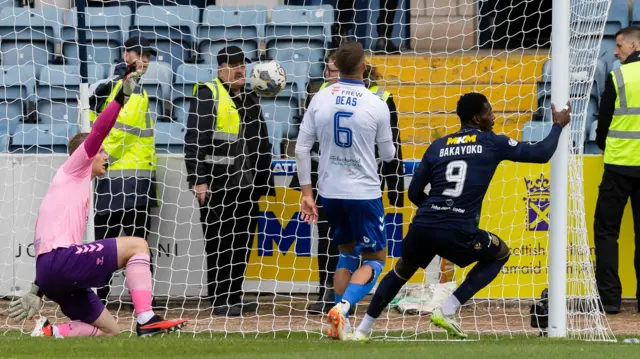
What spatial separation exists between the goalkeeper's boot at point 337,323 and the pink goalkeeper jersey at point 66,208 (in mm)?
Answer: 1680

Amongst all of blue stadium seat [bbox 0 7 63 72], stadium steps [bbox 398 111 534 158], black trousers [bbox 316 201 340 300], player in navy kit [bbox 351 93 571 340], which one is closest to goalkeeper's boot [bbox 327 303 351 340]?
player in navy kit [bbox 351 93 571 340]

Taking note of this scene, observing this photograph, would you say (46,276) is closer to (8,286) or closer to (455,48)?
(8,286)

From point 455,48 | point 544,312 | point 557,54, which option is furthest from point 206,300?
point 455,48

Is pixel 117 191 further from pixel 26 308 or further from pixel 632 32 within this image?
pixel 632 32

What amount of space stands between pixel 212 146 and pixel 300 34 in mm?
2231

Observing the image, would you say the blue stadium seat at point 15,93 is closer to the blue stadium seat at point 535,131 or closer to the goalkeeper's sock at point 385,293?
the blue stadium seat at point 535,131

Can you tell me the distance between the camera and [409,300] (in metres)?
9.43

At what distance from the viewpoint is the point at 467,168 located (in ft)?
24.3

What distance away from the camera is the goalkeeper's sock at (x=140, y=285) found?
290 inches

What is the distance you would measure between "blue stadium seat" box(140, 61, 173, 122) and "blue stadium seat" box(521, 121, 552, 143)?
131 inches

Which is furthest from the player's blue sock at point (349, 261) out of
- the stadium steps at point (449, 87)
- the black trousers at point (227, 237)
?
the stadium steps at point (449, 87)

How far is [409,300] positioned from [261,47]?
11.5ft

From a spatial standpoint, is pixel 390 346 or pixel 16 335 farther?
pixel 16 335

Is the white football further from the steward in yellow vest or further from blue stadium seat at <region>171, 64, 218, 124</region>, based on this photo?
the steward in yellow vest
